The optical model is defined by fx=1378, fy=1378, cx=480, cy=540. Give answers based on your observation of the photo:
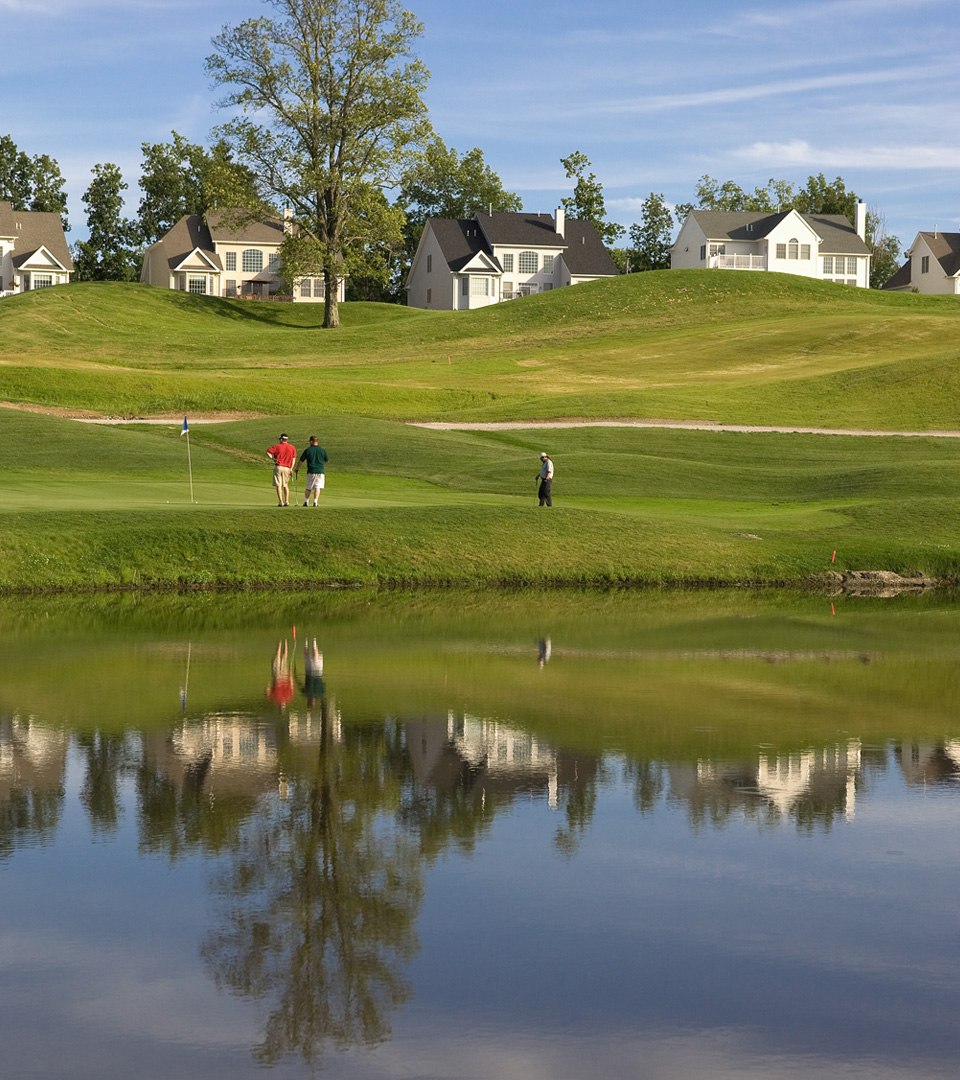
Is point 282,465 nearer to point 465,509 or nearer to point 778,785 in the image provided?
point 465,509

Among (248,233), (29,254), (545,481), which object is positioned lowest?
(545,481)

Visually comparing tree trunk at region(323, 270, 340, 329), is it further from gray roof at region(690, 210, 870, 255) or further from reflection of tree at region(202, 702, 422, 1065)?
reflection of tree at region(202, 702, 422, 1065)

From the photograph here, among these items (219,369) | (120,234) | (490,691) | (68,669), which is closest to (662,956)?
(490,691)

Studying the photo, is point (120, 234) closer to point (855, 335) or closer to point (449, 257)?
point (449, 257)

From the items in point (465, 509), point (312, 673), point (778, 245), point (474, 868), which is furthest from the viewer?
point (778, 245)

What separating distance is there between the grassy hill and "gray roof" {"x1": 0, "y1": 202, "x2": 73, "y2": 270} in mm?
30743

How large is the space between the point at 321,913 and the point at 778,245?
115587 millimetres

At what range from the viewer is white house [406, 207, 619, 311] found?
363 feet

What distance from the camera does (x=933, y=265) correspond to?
391ft

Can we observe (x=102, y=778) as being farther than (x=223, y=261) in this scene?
No

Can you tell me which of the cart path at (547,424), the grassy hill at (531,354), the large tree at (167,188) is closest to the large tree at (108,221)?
the large tree at (167,188)

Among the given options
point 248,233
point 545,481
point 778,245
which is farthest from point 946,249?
point 545,481

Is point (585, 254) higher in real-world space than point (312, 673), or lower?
higher

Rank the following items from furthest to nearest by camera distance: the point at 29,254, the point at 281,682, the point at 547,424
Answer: the point at 29,254, the point at 547,424, the point at 281,682
